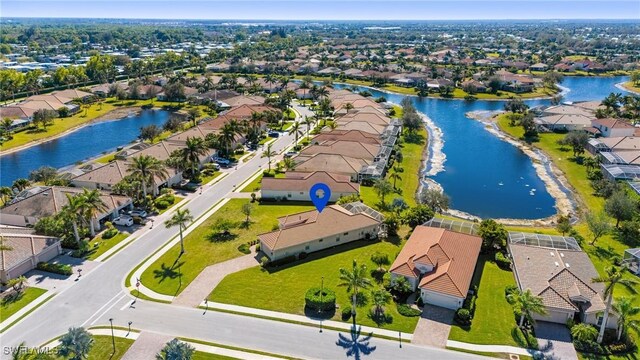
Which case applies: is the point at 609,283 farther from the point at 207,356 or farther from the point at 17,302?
the point at 17,302

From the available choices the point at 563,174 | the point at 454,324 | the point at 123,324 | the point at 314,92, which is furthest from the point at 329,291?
the point at 314,92

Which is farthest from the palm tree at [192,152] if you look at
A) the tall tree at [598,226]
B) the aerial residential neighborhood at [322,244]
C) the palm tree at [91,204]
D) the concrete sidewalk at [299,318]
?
the tall tree at [598,226]

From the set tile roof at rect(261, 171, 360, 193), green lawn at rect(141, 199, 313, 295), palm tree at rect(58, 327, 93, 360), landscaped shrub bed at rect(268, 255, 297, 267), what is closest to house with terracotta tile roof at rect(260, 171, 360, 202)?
tile roof at rect(261, 171, 360, 193)

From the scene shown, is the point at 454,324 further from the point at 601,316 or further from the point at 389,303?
the point at 601,316

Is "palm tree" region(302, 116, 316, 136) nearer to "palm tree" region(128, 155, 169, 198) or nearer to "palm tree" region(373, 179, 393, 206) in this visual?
"palm tree" region(373, 179, 393, 206)

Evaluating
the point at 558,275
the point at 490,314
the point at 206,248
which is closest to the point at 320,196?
the point at 206,248

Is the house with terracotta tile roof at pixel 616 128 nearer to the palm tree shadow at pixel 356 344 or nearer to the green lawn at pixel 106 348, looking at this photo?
the palm tree shadow at pixel 356 344
